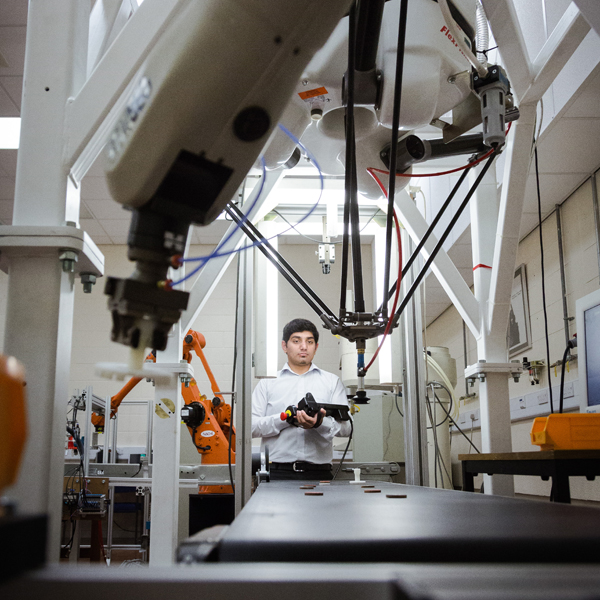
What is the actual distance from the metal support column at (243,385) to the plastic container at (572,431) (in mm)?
1219

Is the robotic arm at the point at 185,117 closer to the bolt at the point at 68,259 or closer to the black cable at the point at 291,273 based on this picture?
the bolt at the point at 68,259

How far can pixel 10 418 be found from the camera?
289 millimetres

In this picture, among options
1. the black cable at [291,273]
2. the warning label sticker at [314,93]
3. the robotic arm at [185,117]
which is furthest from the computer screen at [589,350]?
the robotic arm at [185,117]

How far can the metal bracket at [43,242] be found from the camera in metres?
1.08

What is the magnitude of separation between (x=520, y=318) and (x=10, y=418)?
15.5 ft

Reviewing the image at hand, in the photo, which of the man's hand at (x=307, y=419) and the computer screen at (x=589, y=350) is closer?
the computer screen at (x=589, y=350)

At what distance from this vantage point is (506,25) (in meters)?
1.57

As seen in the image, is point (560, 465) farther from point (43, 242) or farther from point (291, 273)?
point (43, 242)

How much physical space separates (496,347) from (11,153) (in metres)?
4.13

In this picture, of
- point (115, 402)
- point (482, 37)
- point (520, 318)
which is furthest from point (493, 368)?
point (115, 402)

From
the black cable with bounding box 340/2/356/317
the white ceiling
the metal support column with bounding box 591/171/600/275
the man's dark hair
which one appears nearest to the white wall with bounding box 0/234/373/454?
the white ceiling

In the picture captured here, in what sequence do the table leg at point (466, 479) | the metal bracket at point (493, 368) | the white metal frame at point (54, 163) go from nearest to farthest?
the white metal frame at point (54, 163) → the metal bracket at point (493, 368) → the table leg at point (466, 479)

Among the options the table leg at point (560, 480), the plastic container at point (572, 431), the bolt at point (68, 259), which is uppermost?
the bolt at point (68, 259)

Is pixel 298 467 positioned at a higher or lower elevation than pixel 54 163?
lower
